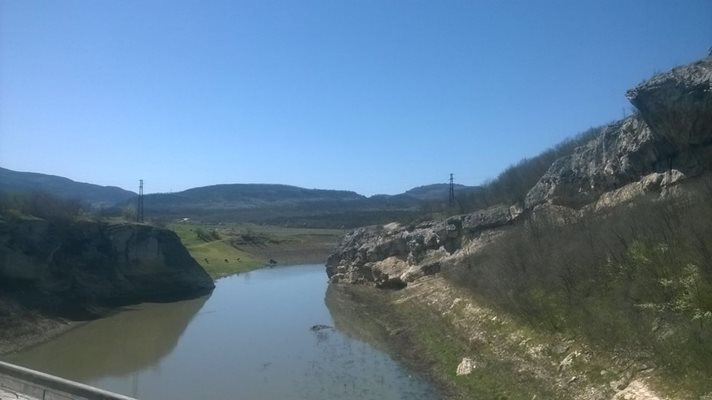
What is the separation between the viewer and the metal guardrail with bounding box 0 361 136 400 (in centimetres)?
1205

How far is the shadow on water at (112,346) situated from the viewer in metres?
25.8

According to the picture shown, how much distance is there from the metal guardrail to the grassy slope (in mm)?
51253

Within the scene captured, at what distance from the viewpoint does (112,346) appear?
3069cm

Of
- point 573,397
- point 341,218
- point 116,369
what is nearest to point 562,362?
point 573,397

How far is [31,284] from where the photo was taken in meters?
36.4

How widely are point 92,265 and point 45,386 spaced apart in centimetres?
3267

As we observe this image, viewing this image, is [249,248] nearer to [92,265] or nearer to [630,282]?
[92,265]

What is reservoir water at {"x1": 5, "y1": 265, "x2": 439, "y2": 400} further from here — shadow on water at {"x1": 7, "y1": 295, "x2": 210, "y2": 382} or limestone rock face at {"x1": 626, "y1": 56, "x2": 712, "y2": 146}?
limestone rock face at {"x1": 626, "y1": 56, "x2": 712, "y2": 146}

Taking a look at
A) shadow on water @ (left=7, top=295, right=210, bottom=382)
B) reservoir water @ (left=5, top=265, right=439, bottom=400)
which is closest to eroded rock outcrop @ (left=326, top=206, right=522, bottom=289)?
reservoir water @ (left=5, top=265, right=439, bottom=400)

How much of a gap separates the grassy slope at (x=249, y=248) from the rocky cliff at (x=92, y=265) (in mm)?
14183

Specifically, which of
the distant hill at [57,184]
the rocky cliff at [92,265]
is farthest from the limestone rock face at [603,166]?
the distant hill at [57,184]

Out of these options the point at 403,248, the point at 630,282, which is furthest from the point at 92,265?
the point at 630,282

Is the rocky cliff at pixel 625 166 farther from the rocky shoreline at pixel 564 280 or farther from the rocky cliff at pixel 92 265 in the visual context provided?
the rocky cliff at pixel 92 265

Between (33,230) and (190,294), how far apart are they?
48.1 ft
